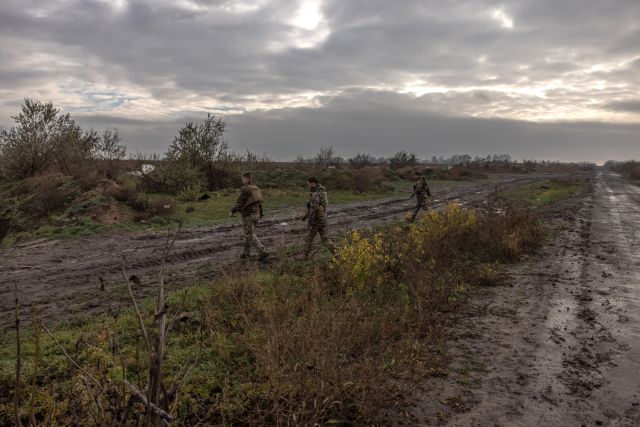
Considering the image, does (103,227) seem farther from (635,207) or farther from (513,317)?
(635,207)

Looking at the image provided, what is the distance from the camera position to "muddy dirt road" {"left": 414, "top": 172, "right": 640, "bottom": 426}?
433cm

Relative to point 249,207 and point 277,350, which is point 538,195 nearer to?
point 249,207

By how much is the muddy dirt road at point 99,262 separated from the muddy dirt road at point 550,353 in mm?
3597

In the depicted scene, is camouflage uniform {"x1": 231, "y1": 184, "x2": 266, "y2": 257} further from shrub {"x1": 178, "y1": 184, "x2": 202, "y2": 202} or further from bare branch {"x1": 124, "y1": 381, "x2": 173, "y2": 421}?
shrub {"x1": 178, "y1": 184, "x2": 202, "y2": 202}

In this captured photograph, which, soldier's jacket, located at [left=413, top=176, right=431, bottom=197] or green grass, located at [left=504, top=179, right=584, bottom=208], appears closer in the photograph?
soldier's jacket, located at [left=413, top=176, right=431, bottom=197]

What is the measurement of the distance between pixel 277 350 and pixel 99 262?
7423 mm

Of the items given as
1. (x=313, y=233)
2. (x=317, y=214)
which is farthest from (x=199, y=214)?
(x=317, y=214)

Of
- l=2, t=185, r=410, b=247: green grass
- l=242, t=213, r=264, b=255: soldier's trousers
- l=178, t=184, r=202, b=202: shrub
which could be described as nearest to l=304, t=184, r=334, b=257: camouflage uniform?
l=242, t=213, r=264, b=255: soldier's trousers

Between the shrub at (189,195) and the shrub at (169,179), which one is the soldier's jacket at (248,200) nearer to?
the shrub at (189,195)

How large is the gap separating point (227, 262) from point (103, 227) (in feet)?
21.6

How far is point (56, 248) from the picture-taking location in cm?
1169

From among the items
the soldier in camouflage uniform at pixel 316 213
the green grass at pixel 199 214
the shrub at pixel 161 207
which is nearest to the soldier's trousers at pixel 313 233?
the soldier in camouflage uniform at pixel 316 213

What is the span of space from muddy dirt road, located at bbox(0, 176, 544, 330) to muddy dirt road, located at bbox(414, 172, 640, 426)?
3597mm

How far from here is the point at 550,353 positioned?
568cm
